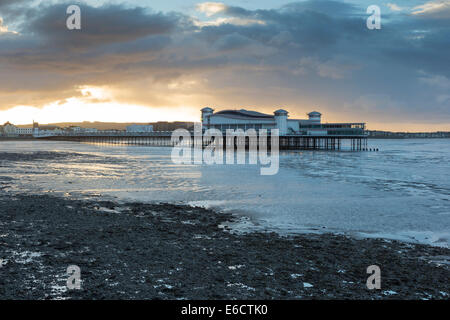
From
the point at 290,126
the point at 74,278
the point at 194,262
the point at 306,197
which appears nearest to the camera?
the point at 74,278

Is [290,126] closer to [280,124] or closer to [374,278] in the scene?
[280,124]

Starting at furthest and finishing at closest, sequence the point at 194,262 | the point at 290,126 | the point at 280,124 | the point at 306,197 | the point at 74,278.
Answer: the point at 290,126 → the point at 280,124 → the point at 306,197 → the point at 194,262 → the point at 74,278

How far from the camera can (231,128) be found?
11612 cm

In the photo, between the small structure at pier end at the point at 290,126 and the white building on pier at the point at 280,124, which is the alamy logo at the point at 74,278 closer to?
the small structure at pier end at the point at 290,126

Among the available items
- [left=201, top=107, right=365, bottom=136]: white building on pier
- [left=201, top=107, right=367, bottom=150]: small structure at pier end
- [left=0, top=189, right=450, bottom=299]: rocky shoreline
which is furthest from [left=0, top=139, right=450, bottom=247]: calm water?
[left=201, top=107, right=365, bottom=136]: white building on pier

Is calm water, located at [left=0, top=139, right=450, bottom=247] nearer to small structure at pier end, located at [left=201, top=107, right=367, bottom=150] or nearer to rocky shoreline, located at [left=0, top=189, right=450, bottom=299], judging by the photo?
rocky shoreline, located at [left=0, top=189, right=450, bottom=299]

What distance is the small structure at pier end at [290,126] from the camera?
10119 cm

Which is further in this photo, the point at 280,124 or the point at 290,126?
the point at 290,126

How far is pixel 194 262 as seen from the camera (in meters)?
9.23

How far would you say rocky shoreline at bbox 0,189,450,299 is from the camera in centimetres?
749

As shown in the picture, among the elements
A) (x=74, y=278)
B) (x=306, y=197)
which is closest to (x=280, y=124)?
(x=306, y=197)

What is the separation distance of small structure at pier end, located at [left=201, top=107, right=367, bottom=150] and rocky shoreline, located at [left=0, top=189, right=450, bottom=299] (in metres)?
90.4

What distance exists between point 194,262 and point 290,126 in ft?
346

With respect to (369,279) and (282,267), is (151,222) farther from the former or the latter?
(369,279)
